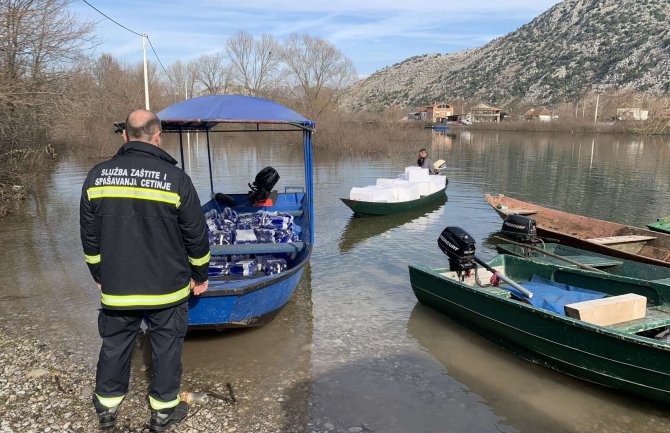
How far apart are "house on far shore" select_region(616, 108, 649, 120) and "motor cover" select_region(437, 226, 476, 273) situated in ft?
219

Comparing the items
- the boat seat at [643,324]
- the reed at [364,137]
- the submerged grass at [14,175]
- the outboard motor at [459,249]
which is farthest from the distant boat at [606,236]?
the reed at [364,137]

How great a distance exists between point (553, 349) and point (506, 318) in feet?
1.99

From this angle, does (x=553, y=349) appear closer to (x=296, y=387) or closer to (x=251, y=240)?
(x=296, y=387)

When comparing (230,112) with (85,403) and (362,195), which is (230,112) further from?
(362,195)

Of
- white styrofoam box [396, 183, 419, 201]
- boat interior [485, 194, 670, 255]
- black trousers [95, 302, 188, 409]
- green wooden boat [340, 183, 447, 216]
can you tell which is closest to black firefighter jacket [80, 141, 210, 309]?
black trousers [95, 302, 188, 409]

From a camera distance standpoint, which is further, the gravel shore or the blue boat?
the blue boat

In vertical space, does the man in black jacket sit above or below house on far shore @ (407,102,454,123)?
below

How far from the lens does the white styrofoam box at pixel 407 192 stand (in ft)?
44.2

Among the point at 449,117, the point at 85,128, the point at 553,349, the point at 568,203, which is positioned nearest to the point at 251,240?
the point at 553,349

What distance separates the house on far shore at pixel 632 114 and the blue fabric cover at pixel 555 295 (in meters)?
66.0

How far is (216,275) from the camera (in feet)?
19.8

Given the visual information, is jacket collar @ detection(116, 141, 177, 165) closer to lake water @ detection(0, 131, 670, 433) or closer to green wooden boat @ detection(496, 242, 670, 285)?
lake water @ detection(0, 131, 670, 433)

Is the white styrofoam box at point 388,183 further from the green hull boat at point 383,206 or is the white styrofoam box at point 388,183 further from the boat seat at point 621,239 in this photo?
the boat seat at point 621,239

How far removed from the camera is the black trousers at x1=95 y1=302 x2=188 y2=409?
353cm
